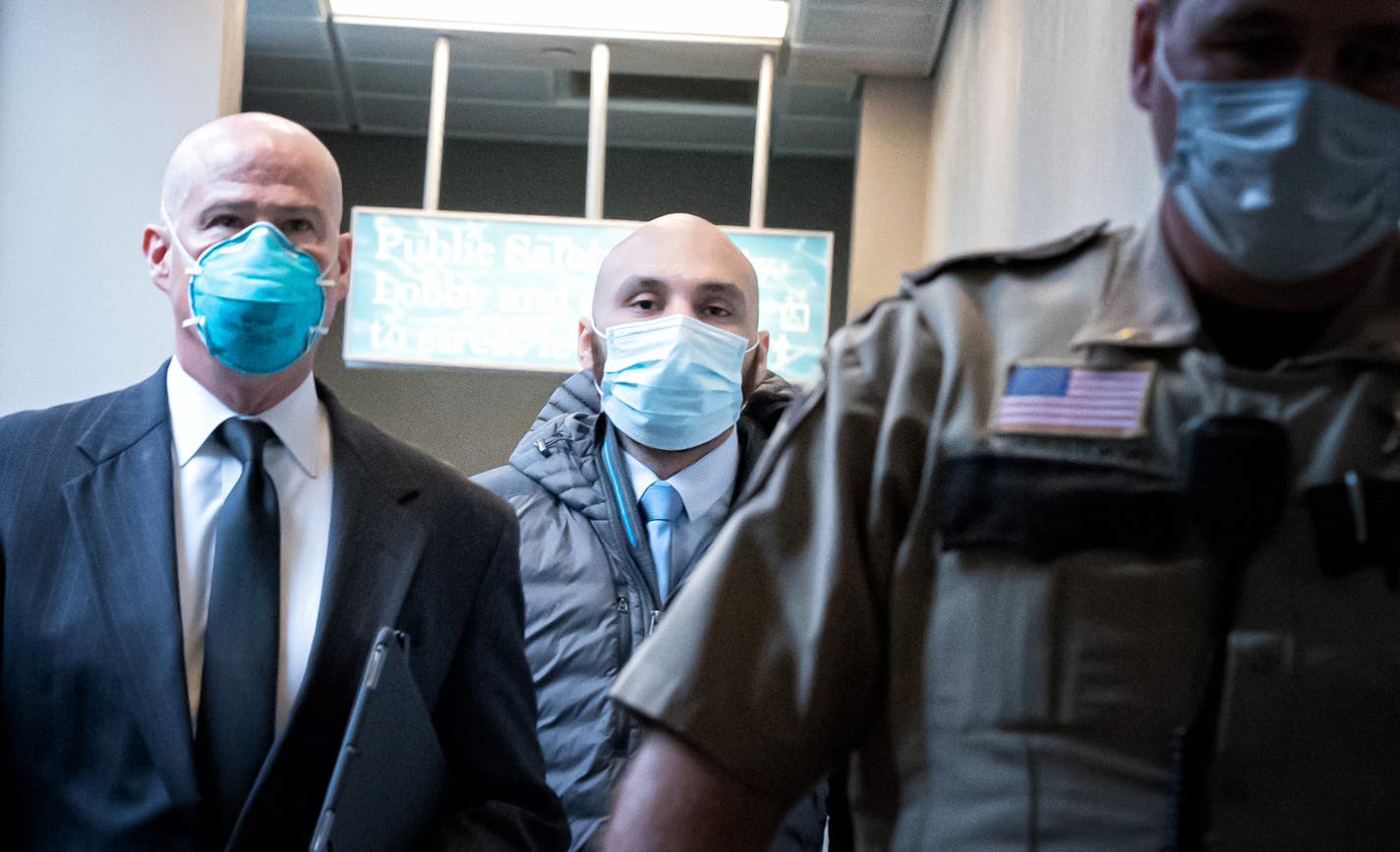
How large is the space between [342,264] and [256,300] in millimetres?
275

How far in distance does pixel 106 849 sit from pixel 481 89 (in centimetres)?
695

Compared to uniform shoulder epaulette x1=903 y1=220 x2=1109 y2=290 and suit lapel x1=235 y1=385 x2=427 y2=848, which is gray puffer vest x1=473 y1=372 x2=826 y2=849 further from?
uniform shoulder epaulette x1=903 y1=220 x2=1109 y2=290

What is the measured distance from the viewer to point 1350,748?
1065mm

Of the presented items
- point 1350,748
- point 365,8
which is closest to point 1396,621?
point 1350,748

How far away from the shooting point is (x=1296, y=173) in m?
1.14

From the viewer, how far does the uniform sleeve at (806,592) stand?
1152 mm

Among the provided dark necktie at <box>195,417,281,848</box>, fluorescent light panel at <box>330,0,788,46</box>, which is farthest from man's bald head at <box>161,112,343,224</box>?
fluorescent light panel at <box>330,0,788,46</box>

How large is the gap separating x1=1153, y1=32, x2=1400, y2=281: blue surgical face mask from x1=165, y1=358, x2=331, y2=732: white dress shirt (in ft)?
4.68

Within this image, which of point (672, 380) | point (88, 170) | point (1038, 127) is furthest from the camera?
point (88, 170)

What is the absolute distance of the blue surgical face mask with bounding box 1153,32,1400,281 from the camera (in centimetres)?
113

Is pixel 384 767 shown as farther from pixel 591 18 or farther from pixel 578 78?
pixel 578 78

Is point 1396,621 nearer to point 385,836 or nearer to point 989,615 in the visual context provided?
point 989,615

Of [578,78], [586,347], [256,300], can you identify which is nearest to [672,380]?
[586,347]

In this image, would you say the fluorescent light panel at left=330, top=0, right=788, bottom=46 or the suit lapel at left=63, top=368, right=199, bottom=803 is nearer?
the suit lapel at left=63, top=368, right=199, bottom=803
